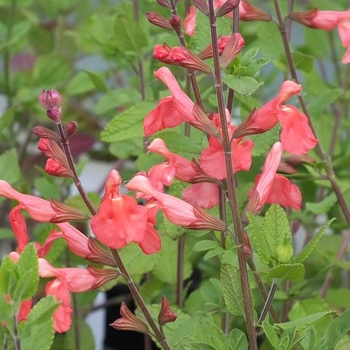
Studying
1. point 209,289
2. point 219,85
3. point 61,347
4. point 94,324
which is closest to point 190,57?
point 219,85

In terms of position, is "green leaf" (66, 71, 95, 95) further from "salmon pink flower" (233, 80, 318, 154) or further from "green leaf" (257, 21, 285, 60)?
"salmon pink flower" (233, 80, 318, 154)

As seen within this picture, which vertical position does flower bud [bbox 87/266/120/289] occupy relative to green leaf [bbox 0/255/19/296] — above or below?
below

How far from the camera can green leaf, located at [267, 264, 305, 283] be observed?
0.61 metres

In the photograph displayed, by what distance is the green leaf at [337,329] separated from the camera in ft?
2.07

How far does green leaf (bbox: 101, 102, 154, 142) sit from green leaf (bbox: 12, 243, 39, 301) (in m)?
0.32

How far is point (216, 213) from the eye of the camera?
0.80 m

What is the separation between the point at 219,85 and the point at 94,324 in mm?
1077

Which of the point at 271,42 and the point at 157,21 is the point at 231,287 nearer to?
the point at 157,21

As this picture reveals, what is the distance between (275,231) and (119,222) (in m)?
0.14

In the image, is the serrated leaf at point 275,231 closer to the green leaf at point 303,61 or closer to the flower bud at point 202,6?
the flower bud at point 202,6

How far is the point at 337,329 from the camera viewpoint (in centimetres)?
64

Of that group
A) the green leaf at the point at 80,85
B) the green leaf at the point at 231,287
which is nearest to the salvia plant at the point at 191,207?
the green leaf at the point at 231,287

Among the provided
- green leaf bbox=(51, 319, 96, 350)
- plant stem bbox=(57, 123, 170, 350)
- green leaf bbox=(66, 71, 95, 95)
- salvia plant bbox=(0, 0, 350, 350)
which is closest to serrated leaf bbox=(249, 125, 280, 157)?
salvia plant bbox=(0, 0, 350, 350)

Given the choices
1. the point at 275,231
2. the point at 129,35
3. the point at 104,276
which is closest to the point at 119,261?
the point at 104,276
